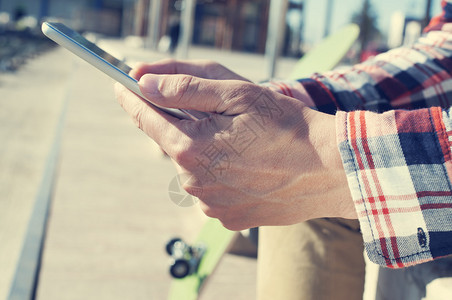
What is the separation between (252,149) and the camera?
79cm

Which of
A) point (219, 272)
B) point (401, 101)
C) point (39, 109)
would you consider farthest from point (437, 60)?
point (39, 109)

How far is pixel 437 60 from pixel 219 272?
140 centimetres

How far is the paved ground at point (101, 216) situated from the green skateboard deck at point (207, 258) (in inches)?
16.5

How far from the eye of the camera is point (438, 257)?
729mm

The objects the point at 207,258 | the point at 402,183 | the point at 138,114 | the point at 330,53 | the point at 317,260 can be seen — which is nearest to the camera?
the point at 402,183

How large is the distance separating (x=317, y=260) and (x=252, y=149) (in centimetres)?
32

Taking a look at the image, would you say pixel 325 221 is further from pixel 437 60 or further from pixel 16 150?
pixel 16 150

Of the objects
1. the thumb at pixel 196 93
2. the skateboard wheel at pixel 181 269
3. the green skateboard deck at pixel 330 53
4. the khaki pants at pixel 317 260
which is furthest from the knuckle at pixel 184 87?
the skateboard wheel at pixel 181 269

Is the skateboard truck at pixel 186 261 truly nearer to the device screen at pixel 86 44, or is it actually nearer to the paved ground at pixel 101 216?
the paved ground at pixel 101 216

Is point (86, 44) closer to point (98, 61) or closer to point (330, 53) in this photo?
point (98, 61)

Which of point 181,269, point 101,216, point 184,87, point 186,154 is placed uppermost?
point 184,87

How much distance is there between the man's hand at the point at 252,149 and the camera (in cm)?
79

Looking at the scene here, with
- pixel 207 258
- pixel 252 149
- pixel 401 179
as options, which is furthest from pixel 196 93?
pixel 207 258

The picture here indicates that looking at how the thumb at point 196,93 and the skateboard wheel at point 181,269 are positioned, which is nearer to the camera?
the thumb at point 196,93
